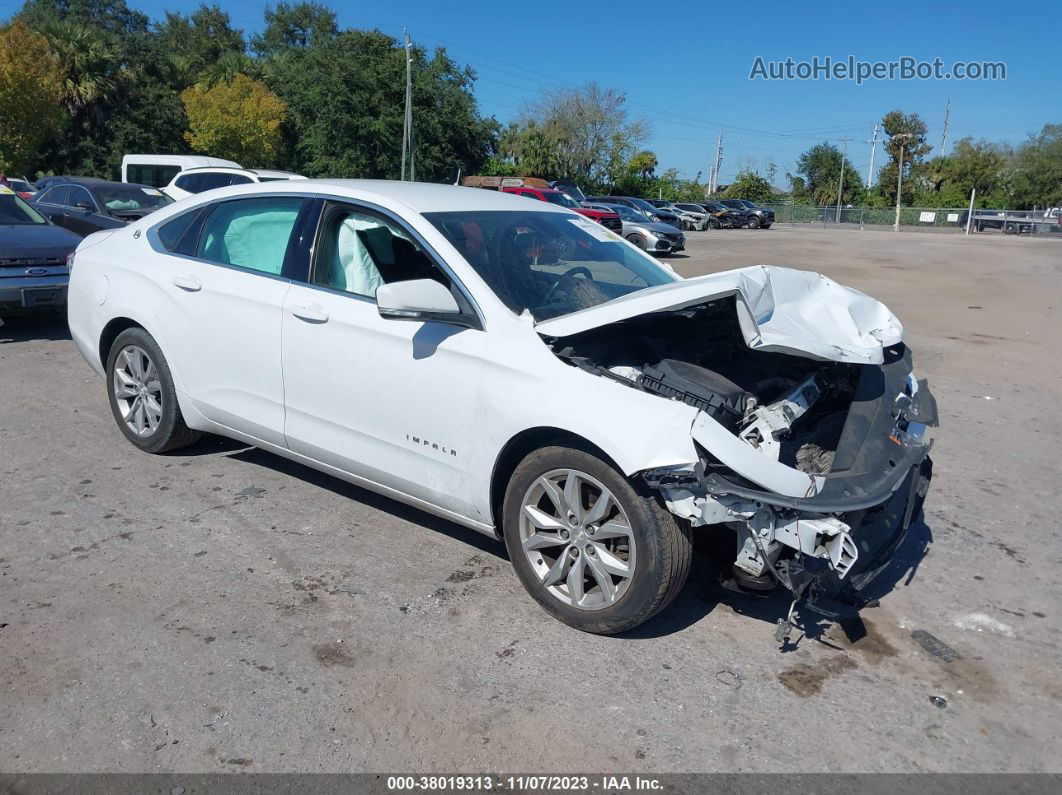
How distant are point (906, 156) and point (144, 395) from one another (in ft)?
291

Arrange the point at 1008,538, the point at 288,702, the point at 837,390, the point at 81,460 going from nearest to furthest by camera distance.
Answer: the point at 288,702
the point at 837,390
the point at 1008,538
the point at 81,460

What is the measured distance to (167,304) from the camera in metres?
4.96

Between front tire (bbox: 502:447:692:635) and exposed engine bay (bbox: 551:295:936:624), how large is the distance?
0.15m

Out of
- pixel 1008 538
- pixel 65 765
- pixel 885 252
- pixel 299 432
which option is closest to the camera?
pixel 65 765

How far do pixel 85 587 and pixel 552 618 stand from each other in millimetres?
2060

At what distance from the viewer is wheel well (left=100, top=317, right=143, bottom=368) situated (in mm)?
5320

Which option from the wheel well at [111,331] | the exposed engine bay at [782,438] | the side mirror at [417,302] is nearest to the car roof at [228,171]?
the wheel well at [111,331]

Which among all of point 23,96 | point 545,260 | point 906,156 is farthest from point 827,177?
point 545,260

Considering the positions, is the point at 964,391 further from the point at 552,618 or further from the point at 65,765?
the point at 65,765

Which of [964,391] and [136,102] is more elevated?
[136,102]

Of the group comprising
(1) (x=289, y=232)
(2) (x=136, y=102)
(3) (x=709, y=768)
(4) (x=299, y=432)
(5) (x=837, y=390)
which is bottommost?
(3) (x=709, y=768)

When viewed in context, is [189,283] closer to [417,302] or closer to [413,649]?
[417,302]

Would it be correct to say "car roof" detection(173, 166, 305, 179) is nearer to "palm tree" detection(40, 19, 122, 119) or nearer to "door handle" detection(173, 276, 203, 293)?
"door handle" detection(173, 276, 203, 293)

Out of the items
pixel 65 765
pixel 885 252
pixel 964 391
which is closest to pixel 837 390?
pixel 65 765
